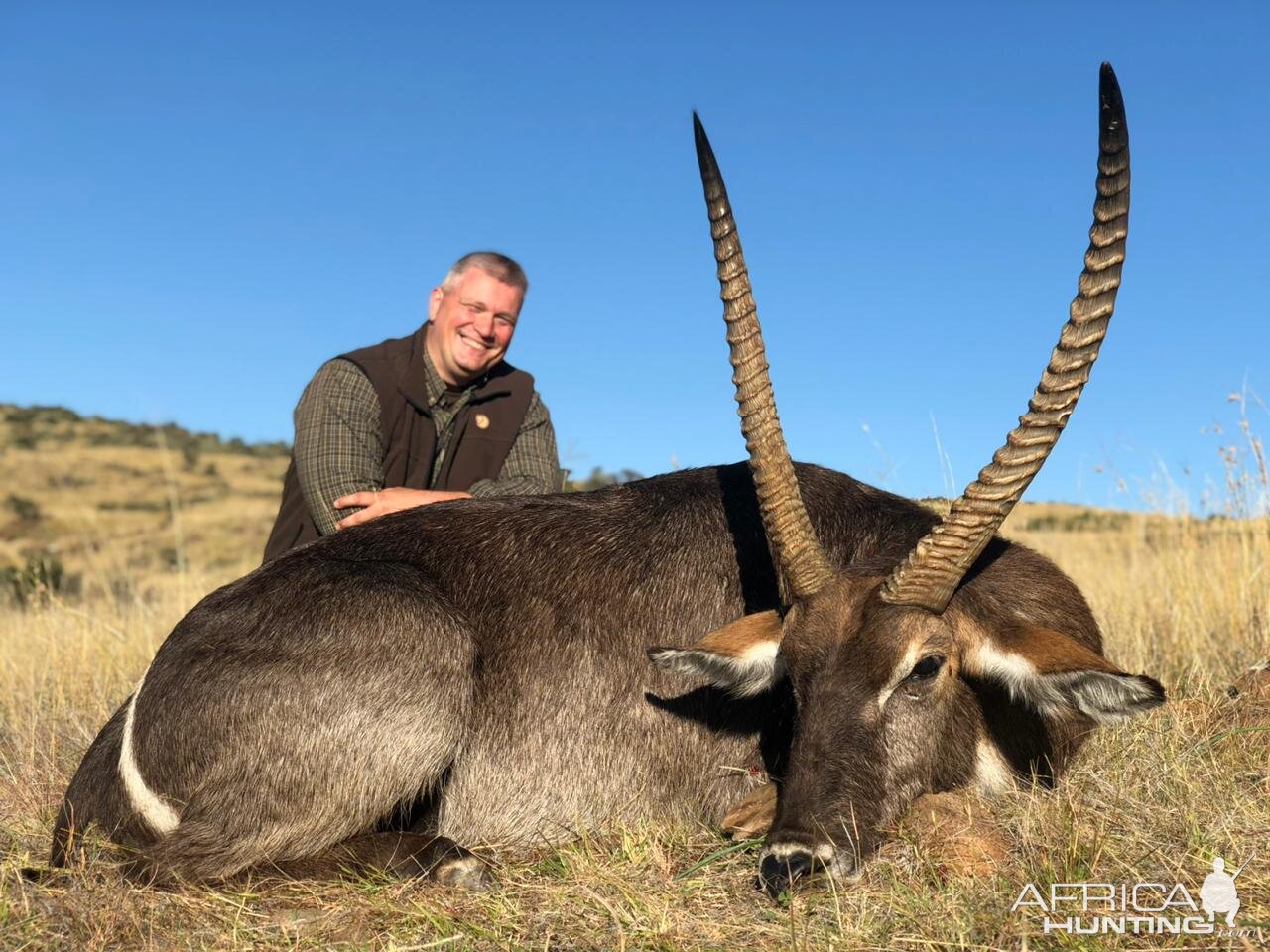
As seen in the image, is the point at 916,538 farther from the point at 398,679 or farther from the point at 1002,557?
the point at 398,679

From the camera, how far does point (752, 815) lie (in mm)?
4297

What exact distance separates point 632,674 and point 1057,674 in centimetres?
164

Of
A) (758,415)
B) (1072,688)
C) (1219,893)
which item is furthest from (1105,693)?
(758,415)

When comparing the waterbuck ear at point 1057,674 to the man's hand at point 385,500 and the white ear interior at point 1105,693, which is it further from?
the man's hand at point 385,500

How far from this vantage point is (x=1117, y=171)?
11.4 feet

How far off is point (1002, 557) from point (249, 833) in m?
3.04

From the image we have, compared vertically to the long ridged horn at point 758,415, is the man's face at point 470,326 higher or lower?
higher

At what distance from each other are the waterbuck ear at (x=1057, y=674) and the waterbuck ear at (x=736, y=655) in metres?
0.69

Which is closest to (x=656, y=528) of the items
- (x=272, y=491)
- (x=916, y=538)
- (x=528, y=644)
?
(x=528, y=644)

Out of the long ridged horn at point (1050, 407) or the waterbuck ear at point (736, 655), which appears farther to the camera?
the waterbuck ear at point (736, 655)

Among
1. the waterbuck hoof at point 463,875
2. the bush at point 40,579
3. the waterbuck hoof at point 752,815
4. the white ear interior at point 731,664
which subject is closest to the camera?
the waterbuck hoof at point 463,875

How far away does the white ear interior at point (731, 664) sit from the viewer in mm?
4094

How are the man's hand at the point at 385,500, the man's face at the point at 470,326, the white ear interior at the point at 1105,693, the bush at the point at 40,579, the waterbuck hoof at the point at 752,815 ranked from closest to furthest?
the white ear interior at the point at 1105,693, the waterbuck hoof at the point at 752,815, the man's hand at the point at 385,500, the man's face at the point at 470,326, the bush at the point at 40,579

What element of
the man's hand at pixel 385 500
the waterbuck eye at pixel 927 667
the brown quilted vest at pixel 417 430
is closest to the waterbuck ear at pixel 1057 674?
the waterbuck eye at pixel 927 667
